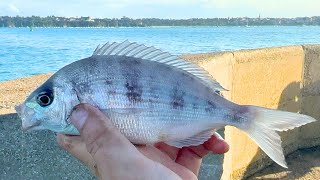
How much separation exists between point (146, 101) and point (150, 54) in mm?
211

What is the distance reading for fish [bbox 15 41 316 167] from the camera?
2.28 meters

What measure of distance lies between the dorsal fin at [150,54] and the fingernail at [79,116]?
251mm

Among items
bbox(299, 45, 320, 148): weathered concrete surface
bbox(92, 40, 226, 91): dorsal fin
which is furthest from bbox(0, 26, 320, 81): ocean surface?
bbox(299, 45, 320, 148): weathered concrete surface

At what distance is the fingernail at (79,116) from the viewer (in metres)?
2.23

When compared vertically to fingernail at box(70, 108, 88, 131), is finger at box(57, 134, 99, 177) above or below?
below

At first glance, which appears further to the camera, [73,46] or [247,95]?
[73,46]

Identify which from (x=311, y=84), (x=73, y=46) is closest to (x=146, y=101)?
(x=311, y=84)

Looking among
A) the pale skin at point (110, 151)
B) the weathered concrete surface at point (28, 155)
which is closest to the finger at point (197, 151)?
the pale skin at point (110, 151)

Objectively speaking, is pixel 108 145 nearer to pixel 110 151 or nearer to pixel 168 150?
pixel 110 151

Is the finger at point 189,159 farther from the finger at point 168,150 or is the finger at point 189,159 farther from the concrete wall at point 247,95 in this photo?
the concrete wall at point 247,95

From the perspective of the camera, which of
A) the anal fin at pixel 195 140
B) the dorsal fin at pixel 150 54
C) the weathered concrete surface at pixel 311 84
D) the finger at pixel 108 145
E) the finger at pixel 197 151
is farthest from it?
the weathered concrete surface at pixel 311 84

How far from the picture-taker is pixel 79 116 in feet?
7.33

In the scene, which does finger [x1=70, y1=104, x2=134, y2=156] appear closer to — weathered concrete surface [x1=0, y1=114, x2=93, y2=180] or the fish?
the fish

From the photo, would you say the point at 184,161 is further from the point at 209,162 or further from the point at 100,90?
the point at 209,162
